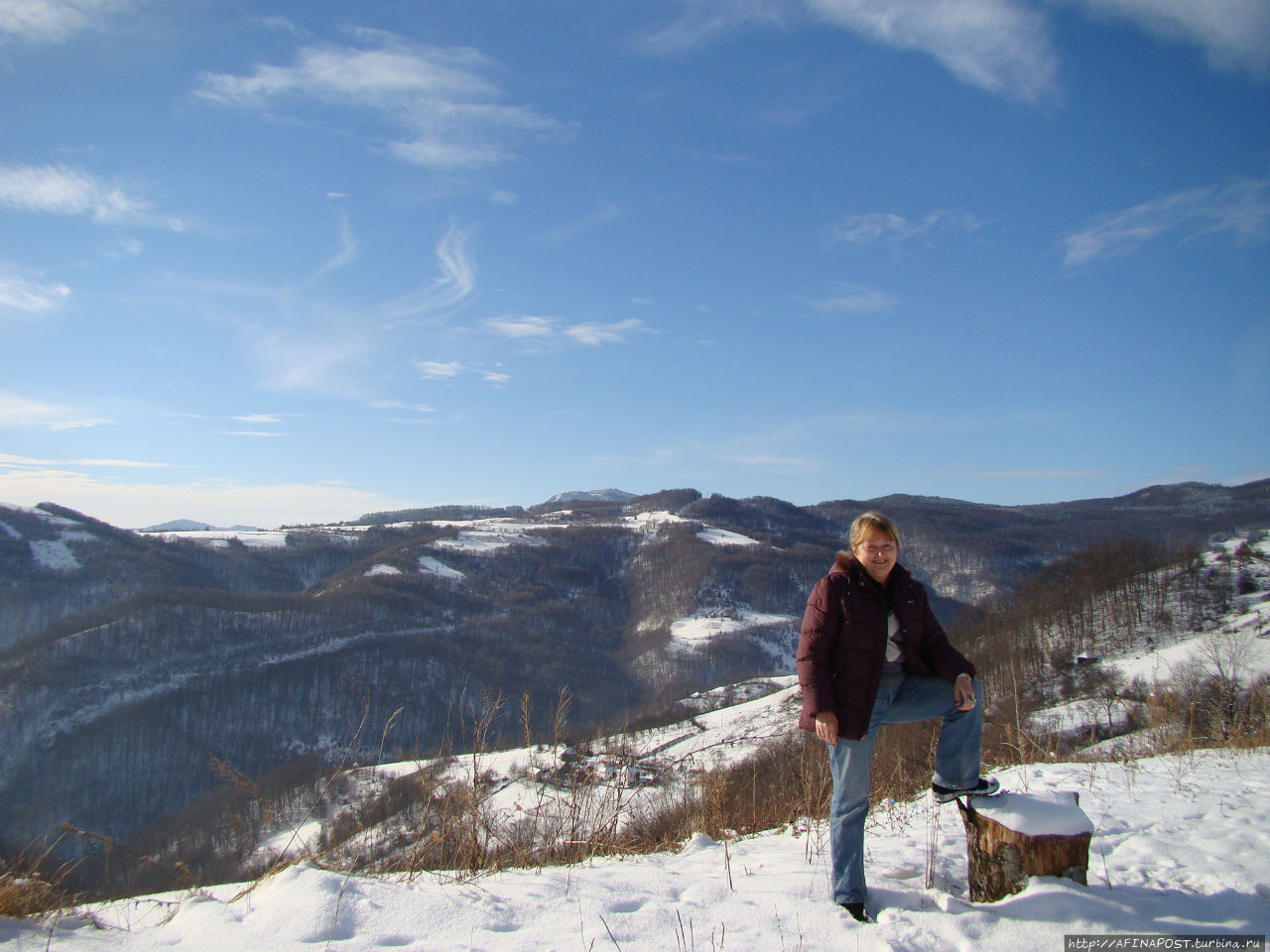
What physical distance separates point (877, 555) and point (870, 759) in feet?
3.27

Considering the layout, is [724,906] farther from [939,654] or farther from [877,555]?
[877,555]

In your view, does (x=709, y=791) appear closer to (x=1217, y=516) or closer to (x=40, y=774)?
(x=40, y=774)

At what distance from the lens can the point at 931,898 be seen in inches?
124

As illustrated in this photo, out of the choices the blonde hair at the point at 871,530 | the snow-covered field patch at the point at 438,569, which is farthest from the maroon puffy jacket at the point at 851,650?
the snow-covered field patch at the point at 438,569

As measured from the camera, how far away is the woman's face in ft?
11.0

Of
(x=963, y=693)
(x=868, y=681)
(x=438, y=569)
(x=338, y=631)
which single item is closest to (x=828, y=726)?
(x=868, y=681)

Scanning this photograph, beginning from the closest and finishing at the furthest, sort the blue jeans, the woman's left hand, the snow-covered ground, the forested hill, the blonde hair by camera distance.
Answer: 1. the snow-covered ground
2. the blue jeans
3. the woman's left hand
4. the blonde hair
5. the forested hill

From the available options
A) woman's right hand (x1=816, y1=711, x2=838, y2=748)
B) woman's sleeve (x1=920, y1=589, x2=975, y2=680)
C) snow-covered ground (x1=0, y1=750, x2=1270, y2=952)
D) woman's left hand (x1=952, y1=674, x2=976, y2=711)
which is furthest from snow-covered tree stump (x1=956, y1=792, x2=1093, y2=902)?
woman's right hand (x1=816, y1=711, x2=838, y2=748)

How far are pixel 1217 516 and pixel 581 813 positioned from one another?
20330 centimetres

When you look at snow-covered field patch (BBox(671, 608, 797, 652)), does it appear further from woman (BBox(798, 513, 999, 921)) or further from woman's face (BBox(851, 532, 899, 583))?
woman's face (BBox(851, 532, 899, 583))

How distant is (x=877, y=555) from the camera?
335cm

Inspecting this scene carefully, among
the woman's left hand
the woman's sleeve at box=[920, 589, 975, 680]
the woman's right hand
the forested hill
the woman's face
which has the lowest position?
the forested hill

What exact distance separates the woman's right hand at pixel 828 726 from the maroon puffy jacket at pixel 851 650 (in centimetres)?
3

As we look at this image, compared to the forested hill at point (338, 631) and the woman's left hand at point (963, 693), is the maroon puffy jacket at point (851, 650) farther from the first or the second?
the forested hill at point (338, 631)
